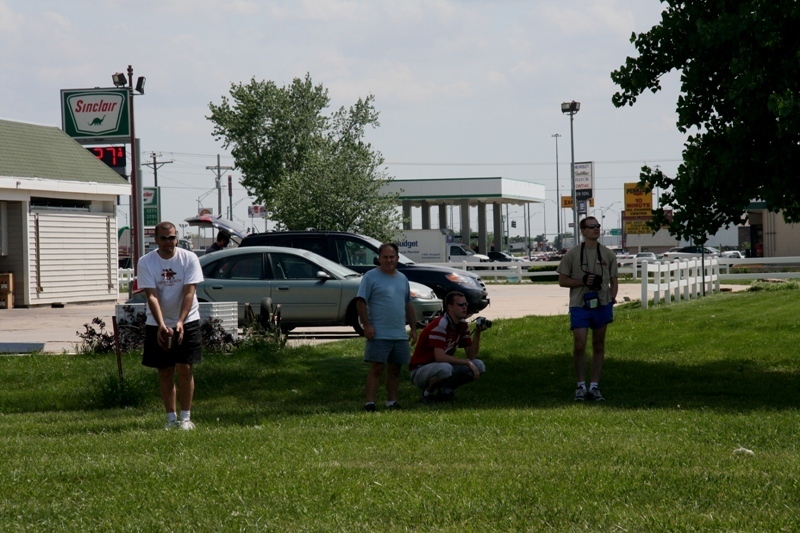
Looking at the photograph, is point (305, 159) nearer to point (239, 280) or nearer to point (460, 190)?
point (460, 190)

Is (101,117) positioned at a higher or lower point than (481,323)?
higher

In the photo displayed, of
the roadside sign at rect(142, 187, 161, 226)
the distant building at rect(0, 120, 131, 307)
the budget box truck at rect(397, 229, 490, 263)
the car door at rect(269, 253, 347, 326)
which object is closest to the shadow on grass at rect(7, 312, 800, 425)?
the car door at rect(269, 253, 347, 326)

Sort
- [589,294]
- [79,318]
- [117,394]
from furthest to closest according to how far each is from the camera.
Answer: [79,318]
[117,394]
[589,294]

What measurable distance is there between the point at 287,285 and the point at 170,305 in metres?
8.54

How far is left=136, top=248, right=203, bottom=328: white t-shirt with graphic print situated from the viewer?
8898mm

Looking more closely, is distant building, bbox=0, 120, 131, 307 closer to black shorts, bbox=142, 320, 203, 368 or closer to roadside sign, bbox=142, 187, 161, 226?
roadside sign, bbox=142, 187, 161, 226

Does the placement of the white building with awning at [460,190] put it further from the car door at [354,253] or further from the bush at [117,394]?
the bush at [117,394]

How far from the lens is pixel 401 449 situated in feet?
24.9

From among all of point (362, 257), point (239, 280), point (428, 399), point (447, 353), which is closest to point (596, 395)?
point (447, 353)

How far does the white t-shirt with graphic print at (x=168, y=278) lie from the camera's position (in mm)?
8898

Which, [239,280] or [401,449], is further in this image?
[239,280]

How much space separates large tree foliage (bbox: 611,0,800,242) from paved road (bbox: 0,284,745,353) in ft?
22.5

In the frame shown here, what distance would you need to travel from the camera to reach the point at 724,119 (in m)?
12.9

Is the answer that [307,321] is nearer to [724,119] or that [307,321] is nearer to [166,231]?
[724,119]
